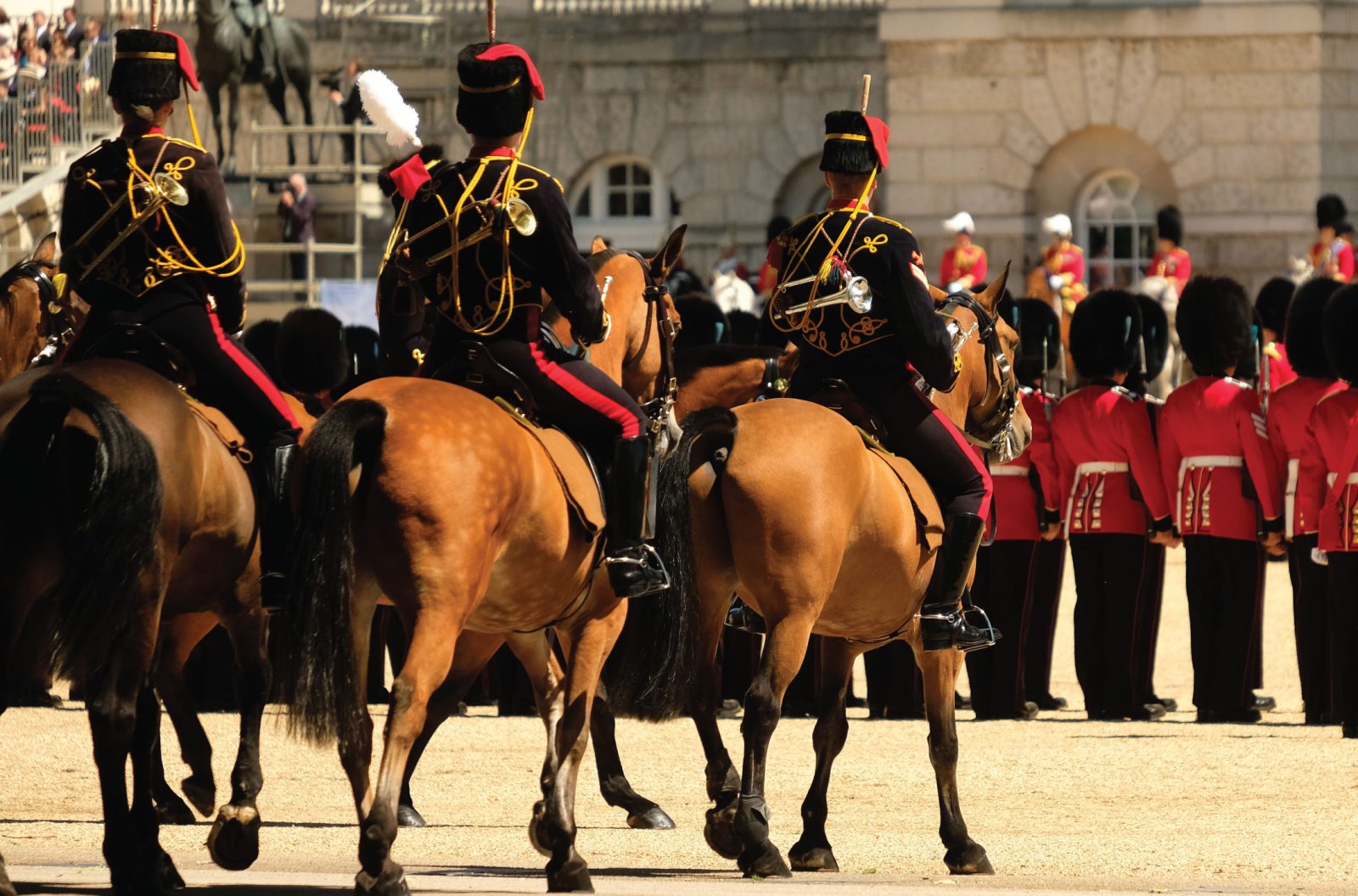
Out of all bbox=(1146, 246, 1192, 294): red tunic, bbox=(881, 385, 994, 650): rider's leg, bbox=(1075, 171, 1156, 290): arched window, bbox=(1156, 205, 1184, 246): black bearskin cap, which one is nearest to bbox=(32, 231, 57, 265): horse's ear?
bbox=(881, 385, 994, 650): rider's leg

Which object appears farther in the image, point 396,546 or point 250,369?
point 250,369

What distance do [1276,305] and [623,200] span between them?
1540cm

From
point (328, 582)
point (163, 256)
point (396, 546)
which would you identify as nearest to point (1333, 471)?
point (163, 256)

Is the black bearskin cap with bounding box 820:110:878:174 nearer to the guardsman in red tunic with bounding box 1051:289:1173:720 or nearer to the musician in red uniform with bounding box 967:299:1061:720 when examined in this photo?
the musician in red uniform with bounding box 967:299:1061:720

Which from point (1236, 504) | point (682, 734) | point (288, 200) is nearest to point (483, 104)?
point (682, 734)

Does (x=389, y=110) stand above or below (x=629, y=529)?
above

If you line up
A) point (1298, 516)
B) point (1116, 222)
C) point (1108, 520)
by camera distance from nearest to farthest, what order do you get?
point (1298, 516) < point (1108, 520) < point (1116, 222)

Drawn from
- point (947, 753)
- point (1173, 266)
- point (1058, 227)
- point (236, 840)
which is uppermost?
point (1058, 227)

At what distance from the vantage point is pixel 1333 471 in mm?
11445

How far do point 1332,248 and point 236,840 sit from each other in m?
13.5

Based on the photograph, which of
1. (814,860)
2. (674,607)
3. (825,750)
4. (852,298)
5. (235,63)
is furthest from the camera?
(235,63)

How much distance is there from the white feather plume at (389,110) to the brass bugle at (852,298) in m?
1.28

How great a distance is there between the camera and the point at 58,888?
23.4 ft

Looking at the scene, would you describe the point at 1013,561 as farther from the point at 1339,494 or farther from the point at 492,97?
the point at 492,97
